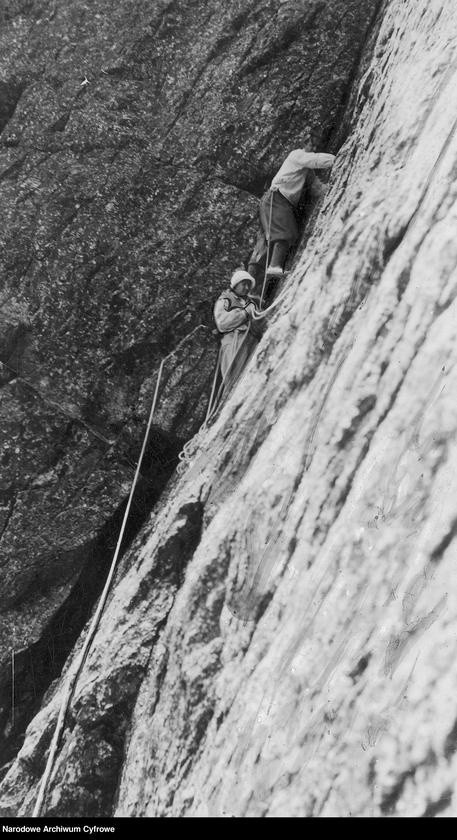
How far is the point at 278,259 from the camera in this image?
7.47m

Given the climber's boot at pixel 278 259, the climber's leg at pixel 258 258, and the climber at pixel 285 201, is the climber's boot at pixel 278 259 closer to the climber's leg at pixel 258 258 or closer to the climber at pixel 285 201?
the climber at pixel 285 201

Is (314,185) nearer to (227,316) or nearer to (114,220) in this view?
(227,316)

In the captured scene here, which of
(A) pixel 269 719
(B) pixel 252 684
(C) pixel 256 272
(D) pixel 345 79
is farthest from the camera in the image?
(D) pixel 345 79

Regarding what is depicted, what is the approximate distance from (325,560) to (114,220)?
611 centimetres

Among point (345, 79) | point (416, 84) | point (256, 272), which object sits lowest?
point (256, 272)

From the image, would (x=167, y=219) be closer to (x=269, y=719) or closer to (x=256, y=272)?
(x=256, y=272)

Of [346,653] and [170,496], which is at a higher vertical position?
[346,653]

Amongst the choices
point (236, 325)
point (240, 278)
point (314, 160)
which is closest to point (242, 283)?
point (240, 278)

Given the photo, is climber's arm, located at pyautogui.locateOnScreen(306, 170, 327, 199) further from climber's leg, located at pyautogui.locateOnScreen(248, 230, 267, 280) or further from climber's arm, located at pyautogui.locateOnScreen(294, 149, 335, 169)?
climber's leg, located at pyautogui.locateOnScreen(248, 230, 267, 280)

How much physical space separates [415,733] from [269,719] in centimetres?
98

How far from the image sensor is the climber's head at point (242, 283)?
7.27 m

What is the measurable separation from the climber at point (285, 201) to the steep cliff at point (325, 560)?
26.3 inches

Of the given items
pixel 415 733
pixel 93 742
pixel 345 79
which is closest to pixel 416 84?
pixel 345 79

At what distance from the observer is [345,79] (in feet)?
26.9
